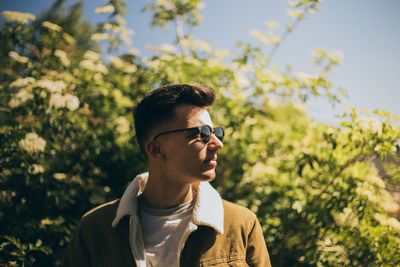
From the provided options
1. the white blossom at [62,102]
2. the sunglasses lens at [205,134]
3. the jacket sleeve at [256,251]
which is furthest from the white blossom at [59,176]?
the jacket sleeve at [256,251]

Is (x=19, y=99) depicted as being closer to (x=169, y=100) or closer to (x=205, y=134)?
(x=169, y=100)

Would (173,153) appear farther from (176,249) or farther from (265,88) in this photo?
(265,88)

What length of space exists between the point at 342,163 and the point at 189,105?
142 cm

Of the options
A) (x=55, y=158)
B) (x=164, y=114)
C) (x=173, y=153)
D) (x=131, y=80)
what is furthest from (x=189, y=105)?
(x=131, y=80)

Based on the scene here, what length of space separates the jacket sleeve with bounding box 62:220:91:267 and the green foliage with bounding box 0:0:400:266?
2.92 feet

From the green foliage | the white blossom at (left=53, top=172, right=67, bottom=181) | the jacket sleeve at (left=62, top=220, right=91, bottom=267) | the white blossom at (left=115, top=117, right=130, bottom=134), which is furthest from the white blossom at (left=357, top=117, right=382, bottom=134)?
the white blossom at (left=53, top=172, right=67, bottom=181)

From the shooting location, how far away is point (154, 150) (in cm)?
200

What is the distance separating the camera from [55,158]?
329 cm

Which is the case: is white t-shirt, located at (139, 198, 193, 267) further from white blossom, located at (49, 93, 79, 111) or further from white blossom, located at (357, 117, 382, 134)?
white blossom, located at (49, 93, 79, 111)

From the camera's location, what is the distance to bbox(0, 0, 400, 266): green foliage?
2.41 meters

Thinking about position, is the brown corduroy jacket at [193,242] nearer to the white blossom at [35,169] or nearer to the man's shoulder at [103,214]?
the man's shoulder at [103,214]

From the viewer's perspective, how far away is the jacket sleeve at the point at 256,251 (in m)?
1.75

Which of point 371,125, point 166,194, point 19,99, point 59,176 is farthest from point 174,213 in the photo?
point 19,99

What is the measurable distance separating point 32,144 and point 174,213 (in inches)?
64.0
